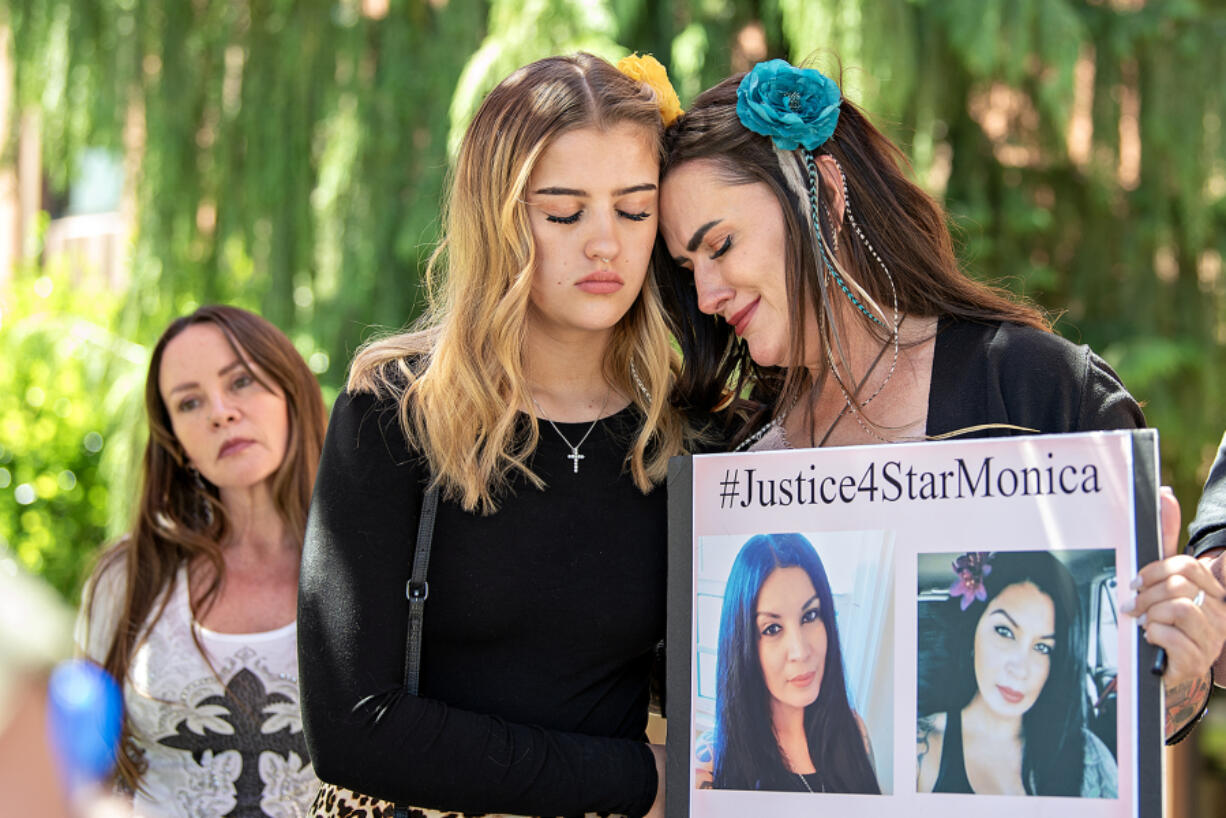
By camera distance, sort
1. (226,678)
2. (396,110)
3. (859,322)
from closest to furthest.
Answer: (859,322)
(226,678)
(396,110)

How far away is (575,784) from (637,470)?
572mm

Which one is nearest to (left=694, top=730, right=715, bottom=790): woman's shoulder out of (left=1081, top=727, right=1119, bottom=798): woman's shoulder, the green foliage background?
(left=1081, top=727, right=1119, bottom=798): woman's shoulder

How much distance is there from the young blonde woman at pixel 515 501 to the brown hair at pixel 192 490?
1312 mm

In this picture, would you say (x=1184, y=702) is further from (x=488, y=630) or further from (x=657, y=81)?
(x=657, y=81)

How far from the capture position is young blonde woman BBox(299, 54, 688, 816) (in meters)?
2.11

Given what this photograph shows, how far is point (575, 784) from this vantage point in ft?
6.93

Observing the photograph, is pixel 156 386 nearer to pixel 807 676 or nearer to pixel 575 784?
pixel 575 784

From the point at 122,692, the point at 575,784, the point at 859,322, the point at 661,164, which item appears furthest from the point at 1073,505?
the point at 122,692

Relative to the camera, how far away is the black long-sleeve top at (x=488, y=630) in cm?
210

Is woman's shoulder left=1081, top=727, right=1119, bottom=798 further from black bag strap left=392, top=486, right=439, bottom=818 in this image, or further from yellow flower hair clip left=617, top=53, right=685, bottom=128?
yellow flower hair clip left=617, top=53, right=685, bottom=128

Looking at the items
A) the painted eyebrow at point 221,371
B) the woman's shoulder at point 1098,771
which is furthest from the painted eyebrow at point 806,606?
the painted eyebrow at point 221,371

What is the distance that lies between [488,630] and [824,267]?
2.92 feet

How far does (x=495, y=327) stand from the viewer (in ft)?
7.86

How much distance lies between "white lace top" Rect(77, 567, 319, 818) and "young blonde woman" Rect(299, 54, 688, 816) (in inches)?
39.5
